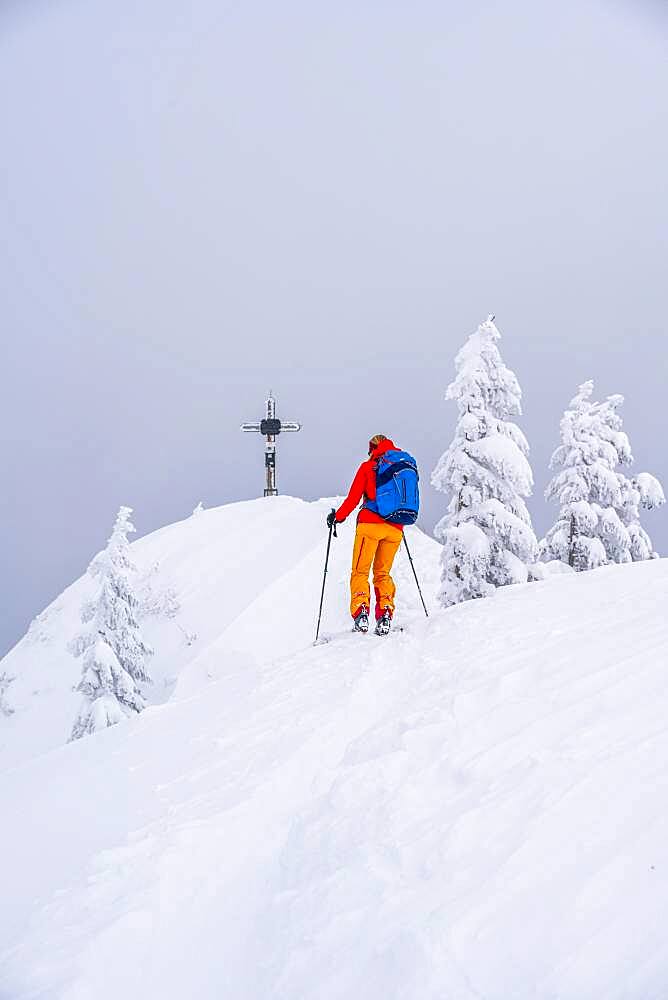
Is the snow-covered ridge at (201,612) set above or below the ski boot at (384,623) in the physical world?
below

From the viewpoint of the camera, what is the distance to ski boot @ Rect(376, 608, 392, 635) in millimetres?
A: 9258

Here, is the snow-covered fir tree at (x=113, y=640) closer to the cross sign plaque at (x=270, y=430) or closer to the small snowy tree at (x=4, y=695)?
the small snowy tree at (x=4, y=695)

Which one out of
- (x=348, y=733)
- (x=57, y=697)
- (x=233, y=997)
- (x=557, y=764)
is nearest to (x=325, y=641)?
(x=348, y=733)

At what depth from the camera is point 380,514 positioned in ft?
30.3

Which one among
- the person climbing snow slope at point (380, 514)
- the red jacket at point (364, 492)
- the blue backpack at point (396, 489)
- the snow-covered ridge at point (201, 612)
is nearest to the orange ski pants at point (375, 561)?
the person climbing snow slope at point (380, 514)

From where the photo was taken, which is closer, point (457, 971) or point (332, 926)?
point (457, 971)

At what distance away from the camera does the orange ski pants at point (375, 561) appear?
939 cm

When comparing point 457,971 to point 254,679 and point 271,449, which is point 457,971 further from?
point 271,449

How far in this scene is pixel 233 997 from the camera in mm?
2953

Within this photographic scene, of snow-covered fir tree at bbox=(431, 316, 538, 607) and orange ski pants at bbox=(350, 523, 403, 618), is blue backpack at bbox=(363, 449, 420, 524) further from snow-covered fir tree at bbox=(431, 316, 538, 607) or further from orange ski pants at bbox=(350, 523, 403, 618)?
snow-covered fir tree at bbox=(431, 316, 538, 607)

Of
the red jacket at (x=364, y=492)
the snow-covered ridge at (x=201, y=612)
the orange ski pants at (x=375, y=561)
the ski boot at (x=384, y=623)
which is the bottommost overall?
the snow-covered ridge at (x=201, y=612)

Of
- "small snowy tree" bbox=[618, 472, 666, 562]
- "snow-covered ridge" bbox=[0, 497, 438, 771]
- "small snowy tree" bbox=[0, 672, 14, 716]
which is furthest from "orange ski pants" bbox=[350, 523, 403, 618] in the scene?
"small snowy tree" bbox=[0, 672, 14, 716]

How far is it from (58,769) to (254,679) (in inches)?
98.8

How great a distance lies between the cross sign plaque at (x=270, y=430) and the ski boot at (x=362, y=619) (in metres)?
33.4
